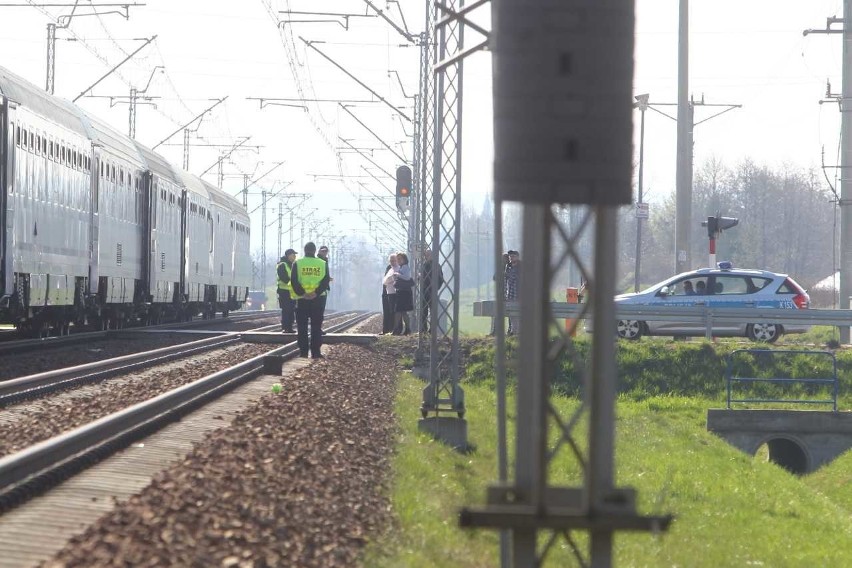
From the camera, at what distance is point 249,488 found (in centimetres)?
874

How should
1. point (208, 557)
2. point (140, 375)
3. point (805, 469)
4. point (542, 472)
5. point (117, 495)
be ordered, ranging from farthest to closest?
point (805, 469) → point (140, 375) → point (117, 495) → point (208, 557) → point (542, 472)

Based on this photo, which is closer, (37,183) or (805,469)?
(37,183)

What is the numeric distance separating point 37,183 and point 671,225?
108904 millimetres

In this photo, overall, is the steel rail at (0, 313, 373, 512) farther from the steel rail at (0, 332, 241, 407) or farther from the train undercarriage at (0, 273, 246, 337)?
the train undercarriage at (0, 273, 246, 337)

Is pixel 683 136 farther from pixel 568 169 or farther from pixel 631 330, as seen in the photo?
pixel 568 169

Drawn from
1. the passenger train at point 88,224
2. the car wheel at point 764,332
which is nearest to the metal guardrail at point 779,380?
the car wheel at point 764,332

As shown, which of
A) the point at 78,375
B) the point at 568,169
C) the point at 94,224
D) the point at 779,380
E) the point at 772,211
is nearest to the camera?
the point at 568,169

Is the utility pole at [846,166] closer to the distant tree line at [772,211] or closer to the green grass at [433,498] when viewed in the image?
the green grass at [433,498]

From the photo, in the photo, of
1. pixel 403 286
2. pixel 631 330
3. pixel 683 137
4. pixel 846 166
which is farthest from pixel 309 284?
pixel 846 166

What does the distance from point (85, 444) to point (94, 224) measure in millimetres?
17545

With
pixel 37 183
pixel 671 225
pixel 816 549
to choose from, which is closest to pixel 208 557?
pixel 816 549

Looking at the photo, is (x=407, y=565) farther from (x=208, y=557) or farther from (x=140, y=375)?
(x=140, y=375)

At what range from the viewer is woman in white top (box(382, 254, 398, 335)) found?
33.6 metres

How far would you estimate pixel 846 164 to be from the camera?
35562 mm
